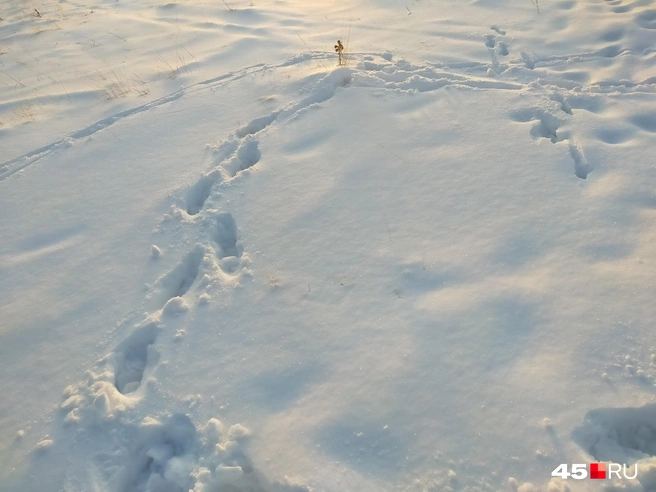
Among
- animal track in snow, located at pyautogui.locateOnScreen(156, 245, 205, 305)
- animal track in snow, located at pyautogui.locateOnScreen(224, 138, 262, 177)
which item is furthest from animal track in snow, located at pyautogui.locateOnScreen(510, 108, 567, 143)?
animal track in snow, located at pyautogui.locateOnScreen(156, 245, 205, 305)

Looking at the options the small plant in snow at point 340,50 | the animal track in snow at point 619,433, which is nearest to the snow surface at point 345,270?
the animal track in snow at point 619,433

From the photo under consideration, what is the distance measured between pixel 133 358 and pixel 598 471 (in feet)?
7.53

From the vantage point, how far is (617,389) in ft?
6.55

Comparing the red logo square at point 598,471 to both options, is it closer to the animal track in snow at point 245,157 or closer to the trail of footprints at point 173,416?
the trail of footprints at point 173,416

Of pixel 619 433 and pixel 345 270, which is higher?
pixel 345 270

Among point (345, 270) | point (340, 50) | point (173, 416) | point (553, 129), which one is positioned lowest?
point (173, 416)

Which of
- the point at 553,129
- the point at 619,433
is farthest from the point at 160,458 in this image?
the point at 553,129

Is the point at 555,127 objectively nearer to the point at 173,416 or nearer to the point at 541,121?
the point at 541,121

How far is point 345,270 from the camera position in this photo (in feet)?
8.81

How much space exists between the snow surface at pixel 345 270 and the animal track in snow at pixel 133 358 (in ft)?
0.07

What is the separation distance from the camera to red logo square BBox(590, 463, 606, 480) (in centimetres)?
179

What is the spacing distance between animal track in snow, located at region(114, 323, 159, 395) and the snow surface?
0.9 inches

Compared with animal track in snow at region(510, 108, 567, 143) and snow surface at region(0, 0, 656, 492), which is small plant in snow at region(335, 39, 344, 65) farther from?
animal track in snow at region(510, 108, 567, 143)

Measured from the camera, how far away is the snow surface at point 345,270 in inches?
78.8
